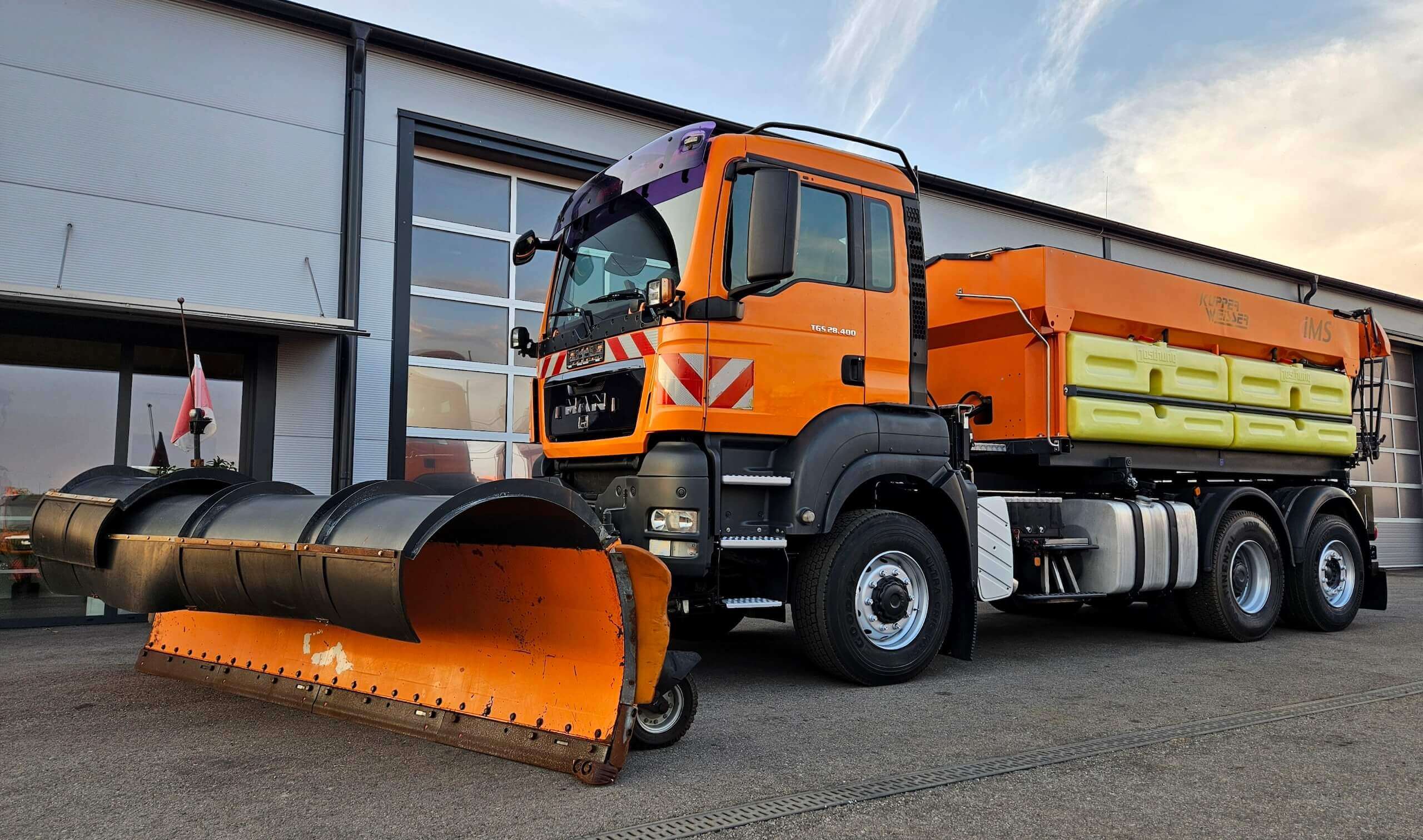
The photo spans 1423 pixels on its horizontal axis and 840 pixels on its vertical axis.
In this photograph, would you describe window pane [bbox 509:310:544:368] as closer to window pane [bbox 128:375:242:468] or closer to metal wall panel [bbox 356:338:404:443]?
metal wall panel [bbox 356:338:404:443]

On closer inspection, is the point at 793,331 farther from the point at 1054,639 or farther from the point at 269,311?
the point at 269,311

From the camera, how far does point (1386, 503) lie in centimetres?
1953

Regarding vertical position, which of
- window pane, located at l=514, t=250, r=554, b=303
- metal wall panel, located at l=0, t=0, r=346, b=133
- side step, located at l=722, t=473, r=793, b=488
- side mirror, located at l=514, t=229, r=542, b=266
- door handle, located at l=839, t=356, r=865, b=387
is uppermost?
metal wall panel, located at l=0, t=0, r=346, b=133

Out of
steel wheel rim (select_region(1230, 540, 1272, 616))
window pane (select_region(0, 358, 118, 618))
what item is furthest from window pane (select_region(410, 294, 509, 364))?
steel wheel rim (select_region(1230, 540, 1272, 616))

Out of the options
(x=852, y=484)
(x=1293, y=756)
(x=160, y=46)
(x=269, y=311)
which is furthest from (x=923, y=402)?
(x=160, y=46)

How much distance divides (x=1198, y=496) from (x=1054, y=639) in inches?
65.7

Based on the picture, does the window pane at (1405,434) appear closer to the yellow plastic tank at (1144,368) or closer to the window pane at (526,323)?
the yellow plastic tank at (1144,368)

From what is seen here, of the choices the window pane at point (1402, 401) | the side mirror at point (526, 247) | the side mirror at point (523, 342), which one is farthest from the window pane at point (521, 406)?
the window pane at point (1402, 401)

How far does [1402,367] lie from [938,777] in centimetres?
2214

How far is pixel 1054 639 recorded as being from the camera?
773 centimetres

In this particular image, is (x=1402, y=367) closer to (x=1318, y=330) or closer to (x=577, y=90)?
(x=1318, y=330)

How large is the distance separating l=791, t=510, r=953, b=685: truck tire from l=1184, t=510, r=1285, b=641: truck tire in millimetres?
3006

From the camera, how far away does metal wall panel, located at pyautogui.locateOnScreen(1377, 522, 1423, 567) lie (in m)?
19.2

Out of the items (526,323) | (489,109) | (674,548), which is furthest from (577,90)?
(674,548)
